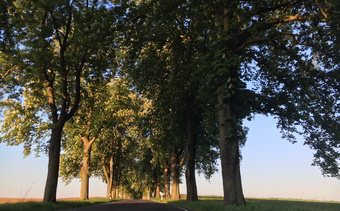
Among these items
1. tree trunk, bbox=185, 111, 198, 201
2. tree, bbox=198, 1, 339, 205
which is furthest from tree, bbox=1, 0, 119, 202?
tree trunk, bbox=185, 111, 198, 201

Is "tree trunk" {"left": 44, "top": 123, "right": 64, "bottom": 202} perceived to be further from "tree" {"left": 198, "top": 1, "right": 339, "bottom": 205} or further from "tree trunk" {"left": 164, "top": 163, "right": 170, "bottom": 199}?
"tree trunk" {"left": 164, "top": 163, "right": 170, "bottom": 199}

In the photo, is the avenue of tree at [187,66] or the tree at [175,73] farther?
the tree at [175,73]

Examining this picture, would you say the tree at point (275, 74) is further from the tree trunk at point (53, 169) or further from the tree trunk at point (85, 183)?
the tree trunk at point (85, 183)

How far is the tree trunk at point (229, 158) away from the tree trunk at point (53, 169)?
406 inches

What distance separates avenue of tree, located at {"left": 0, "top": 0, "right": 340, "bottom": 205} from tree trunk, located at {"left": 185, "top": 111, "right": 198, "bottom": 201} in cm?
8

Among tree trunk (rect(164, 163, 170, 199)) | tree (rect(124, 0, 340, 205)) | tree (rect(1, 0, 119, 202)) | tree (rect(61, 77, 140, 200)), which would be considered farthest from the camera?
tree trunk (rect(164, 163, 170, 199))

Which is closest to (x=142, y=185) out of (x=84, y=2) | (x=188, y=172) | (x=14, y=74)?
(x=188, y=172)

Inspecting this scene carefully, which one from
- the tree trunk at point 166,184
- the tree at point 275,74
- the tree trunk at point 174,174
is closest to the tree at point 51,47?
the tree at point 275,74

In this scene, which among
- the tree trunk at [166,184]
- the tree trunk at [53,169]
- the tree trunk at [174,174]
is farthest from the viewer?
the tree trunk at [166,184]

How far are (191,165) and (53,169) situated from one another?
10.1 metres

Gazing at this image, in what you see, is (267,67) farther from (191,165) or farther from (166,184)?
(166,184)

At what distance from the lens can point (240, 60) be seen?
11.3 meters

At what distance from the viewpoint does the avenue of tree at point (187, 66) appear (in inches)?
504

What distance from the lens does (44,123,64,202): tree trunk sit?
56.0 ft
